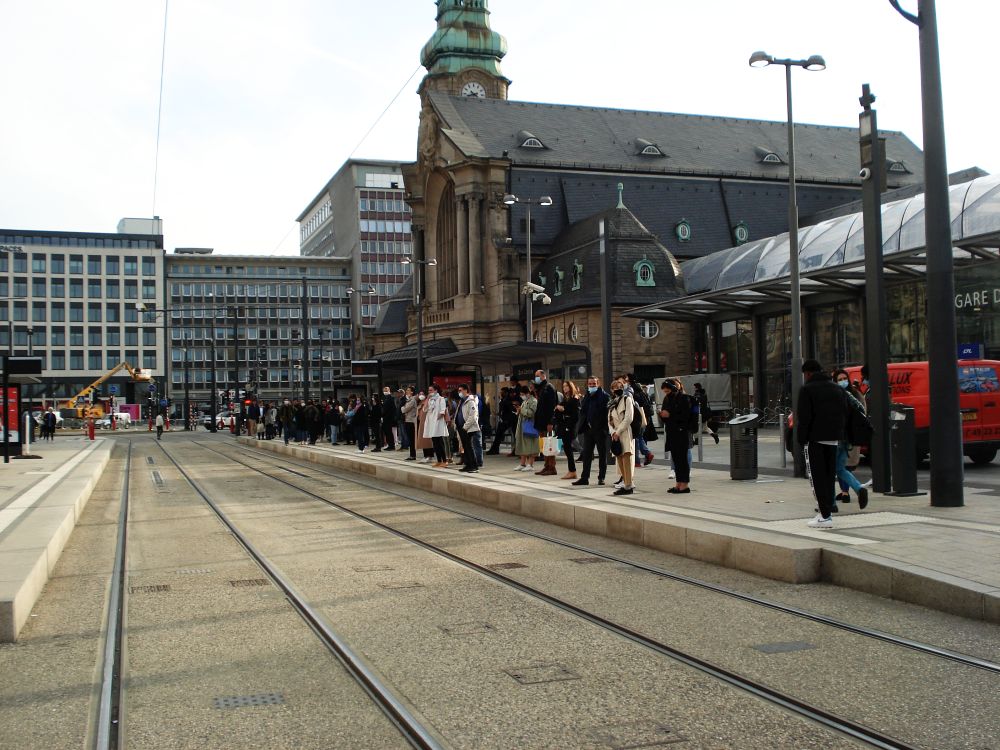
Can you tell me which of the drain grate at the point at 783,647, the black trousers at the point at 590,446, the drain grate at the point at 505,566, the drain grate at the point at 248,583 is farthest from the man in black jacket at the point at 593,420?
the drain grate at the point at 783,647

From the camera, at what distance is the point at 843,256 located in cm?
4503

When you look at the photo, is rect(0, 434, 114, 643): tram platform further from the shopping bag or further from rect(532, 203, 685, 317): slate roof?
rect(532, 203, 685, 317): slate roof

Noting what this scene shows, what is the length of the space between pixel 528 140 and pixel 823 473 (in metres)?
68.3

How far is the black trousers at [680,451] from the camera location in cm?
1464

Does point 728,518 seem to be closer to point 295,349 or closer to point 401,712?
point 401,712

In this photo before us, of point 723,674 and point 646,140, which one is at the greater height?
point 646,140

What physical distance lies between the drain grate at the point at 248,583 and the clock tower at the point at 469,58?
268ft

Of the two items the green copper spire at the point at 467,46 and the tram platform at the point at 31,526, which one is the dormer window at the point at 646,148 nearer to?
the green copper spire at the point at 467,46

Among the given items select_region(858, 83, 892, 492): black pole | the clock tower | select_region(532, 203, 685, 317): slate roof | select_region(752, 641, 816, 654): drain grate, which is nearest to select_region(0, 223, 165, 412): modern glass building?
the clock tower

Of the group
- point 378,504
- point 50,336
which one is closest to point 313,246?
point 50,336

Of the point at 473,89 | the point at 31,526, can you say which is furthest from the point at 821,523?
the point at 473,89

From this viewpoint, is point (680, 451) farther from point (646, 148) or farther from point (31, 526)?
point (646, 148)

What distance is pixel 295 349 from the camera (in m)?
121

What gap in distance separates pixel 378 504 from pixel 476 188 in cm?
5929
